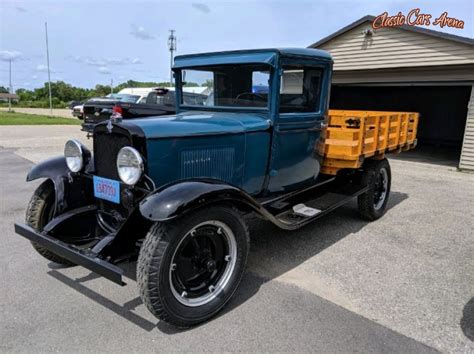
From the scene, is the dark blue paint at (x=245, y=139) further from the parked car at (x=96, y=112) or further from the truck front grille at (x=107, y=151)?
the parked car at (x=96, y=112)

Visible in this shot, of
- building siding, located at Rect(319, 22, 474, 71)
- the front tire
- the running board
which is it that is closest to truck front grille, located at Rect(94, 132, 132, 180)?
the front tire

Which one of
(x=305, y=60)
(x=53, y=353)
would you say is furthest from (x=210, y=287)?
(x=305, y=60)

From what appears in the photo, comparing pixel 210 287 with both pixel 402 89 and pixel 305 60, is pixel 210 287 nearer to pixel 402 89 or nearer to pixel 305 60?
pixel 305 60

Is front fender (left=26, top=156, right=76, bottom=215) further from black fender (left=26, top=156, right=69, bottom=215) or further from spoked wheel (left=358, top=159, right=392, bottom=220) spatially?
spoked wheel (left=358, top=159, right=392, bottom=220)

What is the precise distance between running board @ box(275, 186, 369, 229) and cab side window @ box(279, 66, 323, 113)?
102cm

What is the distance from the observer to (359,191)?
4.62 meters

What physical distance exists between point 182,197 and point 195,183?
205 millimetres

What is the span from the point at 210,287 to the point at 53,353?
1.06 meters

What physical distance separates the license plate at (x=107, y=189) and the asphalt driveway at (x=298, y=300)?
721 millimetres

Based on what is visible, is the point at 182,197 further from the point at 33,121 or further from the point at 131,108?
the point at 33,121

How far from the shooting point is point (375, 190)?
5.12 metres

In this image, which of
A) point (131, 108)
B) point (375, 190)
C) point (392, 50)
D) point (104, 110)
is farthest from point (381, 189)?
point (104, 110)

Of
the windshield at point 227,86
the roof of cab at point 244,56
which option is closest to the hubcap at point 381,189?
the roof of cab at point 244,56

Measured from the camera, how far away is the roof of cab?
133 inches
